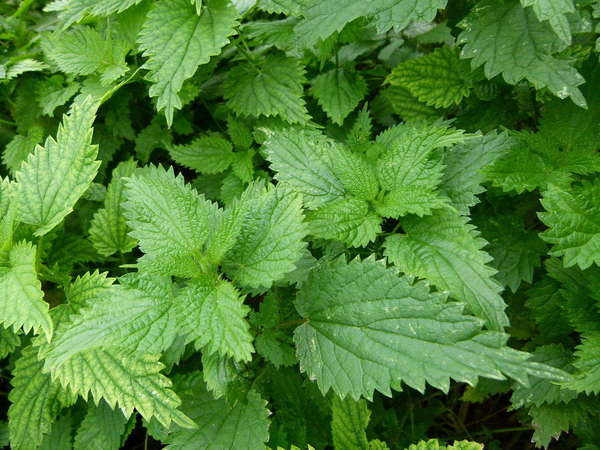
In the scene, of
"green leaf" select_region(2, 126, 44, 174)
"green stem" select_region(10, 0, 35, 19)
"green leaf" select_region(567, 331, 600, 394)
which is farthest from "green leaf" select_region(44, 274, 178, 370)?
"green stem" select_region(10, 0, 35, 19)

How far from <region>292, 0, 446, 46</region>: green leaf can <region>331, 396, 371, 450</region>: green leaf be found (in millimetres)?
1318

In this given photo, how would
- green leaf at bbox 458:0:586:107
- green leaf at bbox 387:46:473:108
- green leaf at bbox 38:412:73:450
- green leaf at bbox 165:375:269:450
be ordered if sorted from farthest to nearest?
green leaf at bbox 387:46:473:108, green leaf at bbox 38:412:73:450, green leaf at bbox 458:0:586:107, green leaf at bbox 165:375:269:450

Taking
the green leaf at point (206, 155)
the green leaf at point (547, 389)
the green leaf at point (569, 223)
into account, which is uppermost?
the green leaf at point (206, 155)

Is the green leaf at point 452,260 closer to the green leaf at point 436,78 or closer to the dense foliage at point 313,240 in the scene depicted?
the dense foliage at point 313,240

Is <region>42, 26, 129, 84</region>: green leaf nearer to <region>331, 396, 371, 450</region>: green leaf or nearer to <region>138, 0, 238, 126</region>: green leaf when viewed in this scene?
<region>138, 0, 238, 126</region>: green leaf

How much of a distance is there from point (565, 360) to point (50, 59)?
268 cm

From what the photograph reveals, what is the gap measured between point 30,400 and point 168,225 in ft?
3.17

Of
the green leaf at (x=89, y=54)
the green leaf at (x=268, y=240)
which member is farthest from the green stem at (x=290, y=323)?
the green leaf at (x=89, y=54)

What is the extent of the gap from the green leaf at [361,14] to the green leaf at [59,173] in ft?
2.78

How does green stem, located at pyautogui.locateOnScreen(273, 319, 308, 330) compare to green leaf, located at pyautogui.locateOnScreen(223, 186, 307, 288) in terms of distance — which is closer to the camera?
green leaf, located at pyautogui.locateOnScreen(223, 186, 307, 288)

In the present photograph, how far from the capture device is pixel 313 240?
198 cm

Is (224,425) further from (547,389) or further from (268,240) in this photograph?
(547,389)

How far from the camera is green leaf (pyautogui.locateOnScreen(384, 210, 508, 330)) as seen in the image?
1.56 metres

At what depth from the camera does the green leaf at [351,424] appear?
1.82 metres
